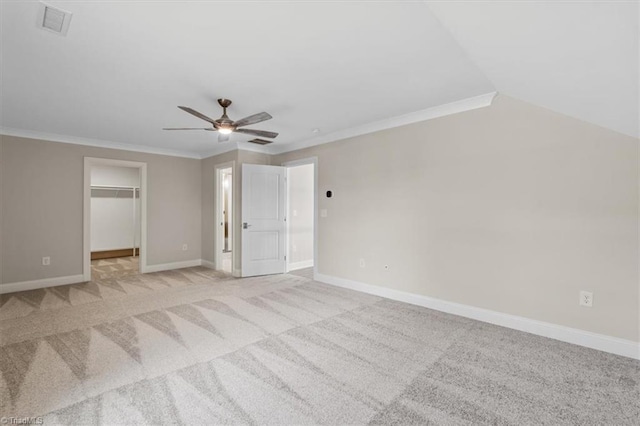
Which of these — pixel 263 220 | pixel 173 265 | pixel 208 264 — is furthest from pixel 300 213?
pixel 173 265

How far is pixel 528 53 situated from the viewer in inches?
72.0

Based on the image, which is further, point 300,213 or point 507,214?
point 300,213

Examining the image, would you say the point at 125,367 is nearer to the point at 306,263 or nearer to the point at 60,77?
the point at 60,77

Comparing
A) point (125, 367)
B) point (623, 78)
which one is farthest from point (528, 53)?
point (125, 367)

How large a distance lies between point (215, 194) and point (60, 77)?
347cm

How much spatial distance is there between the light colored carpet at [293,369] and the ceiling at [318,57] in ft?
6.60

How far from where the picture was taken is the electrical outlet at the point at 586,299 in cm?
266

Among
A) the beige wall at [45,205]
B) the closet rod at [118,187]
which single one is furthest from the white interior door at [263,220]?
the closet rod at [118,187]

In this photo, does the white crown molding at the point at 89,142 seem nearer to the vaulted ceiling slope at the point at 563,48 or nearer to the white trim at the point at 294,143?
the white trim at the point at 294,143

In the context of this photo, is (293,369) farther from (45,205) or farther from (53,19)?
(45,205)

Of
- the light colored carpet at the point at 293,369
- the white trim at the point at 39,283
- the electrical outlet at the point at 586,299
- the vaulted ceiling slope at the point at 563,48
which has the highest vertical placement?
the vaulted ceiling slope at the point at 563,48

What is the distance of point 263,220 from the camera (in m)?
5.45

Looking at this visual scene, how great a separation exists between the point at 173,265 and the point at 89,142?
8.69 ft

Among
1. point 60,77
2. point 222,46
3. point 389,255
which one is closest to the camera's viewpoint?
point 222,46
